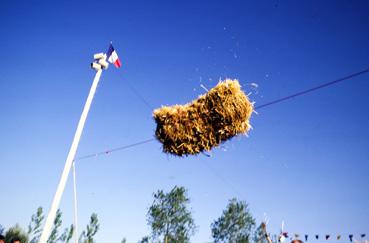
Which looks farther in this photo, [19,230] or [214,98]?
[19,230]

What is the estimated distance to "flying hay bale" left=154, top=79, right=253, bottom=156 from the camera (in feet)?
16.6

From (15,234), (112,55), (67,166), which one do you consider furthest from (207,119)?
(15,234)

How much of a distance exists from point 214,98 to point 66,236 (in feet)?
158

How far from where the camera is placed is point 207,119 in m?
5.18

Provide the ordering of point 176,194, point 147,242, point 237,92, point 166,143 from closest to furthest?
point 237,92, point 166,143, point 147,242, point 176,194

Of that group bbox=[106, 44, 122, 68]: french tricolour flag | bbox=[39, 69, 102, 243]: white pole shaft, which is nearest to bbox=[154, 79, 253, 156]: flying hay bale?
bbox=[39, 69, 102, 243]: white pole shaft

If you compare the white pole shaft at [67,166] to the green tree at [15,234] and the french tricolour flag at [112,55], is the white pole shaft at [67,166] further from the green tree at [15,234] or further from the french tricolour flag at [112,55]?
the green tree at [15,234]

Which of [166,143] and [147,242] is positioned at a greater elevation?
[147,242]

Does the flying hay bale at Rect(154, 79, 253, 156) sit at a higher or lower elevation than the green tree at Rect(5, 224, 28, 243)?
lower

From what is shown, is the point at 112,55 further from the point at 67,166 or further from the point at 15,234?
the point at 15,234

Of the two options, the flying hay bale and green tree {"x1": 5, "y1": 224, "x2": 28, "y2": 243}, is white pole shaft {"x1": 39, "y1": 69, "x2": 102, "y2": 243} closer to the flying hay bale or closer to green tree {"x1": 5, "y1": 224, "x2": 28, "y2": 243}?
the flying hay bale

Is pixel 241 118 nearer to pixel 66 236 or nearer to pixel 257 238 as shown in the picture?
pixel 257 238

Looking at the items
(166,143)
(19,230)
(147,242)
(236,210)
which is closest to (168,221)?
(147,242)

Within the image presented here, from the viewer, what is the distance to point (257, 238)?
37469 millimetres
